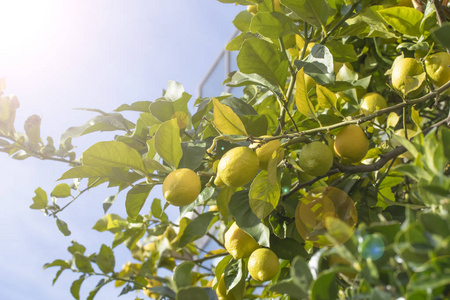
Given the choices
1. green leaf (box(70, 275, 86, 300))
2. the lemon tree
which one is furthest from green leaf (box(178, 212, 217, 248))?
green leaf (box(70, 275, 86, 300))

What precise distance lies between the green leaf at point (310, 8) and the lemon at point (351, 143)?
233 mm

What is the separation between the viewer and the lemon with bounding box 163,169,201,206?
2.00 ft

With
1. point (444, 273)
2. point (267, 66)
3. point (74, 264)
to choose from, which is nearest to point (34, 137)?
point (74, 264)

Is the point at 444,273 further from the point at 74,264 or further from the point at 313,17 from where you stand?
the point at 74,264

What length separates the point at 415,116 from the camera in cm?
61

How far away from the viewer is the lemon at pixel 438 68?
27.5 inches

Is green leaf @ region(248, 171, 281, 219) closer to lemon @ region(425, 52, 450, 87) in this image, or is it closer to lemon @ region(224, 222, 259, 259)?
lemon @ region(224, 222, 259, 259)

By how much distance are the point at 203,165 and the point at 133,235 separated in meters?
0.71

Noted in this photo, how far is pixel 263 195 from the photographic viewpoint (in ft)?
2.12

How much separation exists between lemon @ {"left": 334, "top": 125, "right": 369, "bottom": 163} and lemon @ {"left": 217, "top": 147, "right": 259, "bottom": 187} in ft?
0.62

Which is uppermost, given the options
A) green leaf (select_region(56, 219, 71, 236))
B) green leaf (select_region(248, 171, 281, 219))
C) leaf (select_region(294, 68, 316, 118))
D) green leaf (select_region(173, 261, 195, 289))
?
leaf (select_region(294, 68, 316, 118))

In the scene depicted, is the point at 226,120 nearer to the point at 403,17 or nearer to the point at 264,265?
the point at 264,265

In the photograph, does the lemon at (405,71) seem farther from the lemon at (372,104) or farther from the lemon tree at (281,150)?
the lemon at (372,104)

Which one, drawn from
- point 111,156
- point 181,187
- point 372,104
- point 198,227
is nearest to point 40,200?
point 198,227
